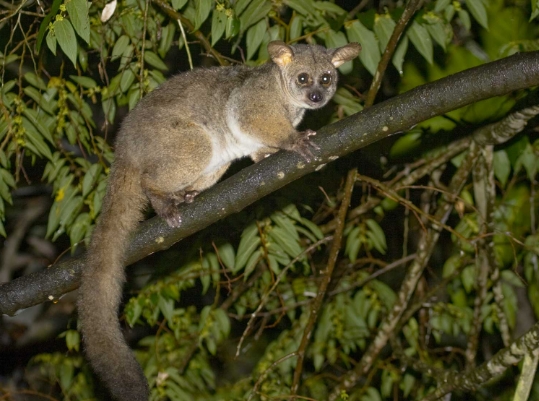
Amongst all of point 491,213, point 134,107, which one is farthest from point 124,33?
point 491,213

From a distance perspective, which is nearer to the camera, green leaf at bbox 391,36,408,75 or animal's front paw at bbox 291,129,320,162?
animal's front paw at bbox 291,129,320,162

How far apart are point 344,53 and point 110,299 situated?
2193 mm

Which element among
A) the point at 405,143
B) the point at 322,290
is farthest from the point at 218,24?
the point at 405,143

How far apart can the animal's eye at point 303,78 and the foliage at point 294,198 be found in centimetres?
31

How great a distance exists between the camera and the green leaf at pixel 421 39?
4.30 metres

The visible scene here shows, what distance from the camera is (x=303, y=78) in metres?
4.54

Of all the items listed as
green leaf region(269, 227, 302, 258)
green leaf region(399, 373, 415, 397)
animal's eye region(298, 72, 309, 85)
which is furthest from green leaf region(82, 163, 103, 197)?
green leaf region(399, 373, 415, 397)

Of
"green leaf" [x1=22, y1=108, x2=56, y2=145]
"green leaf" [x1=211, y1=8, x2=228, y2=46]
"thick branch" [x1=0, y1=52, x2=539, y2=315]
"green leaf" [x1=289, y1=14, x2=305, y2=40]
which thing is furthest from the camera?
"green leaf" [x1=289, y1=14, x2=305, y2=40]

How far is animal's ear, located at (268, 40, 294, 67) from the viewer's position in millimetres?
4277

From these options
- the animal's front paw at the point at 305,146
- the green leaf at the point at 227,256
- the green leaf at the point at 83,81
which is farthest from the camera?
the green leaf at the point at 227,256

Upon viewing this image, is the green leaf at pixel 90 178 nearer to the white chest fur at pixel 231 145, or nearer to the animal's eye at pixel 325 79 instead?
the white chest fur at pixel 231 145

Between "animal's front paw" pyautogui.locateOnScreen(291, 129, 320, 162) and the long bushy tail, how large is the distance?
3.42ft

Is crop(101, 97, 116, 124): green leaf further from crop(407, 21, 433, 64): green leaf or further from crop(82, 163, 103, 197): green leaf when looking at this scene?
crop(407, 21, 433, 64): green leaf

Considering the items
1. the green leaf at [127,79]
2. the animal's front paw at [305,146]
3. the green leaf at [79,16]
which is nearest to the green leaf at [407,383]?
the animal's front paw at [305,146]
